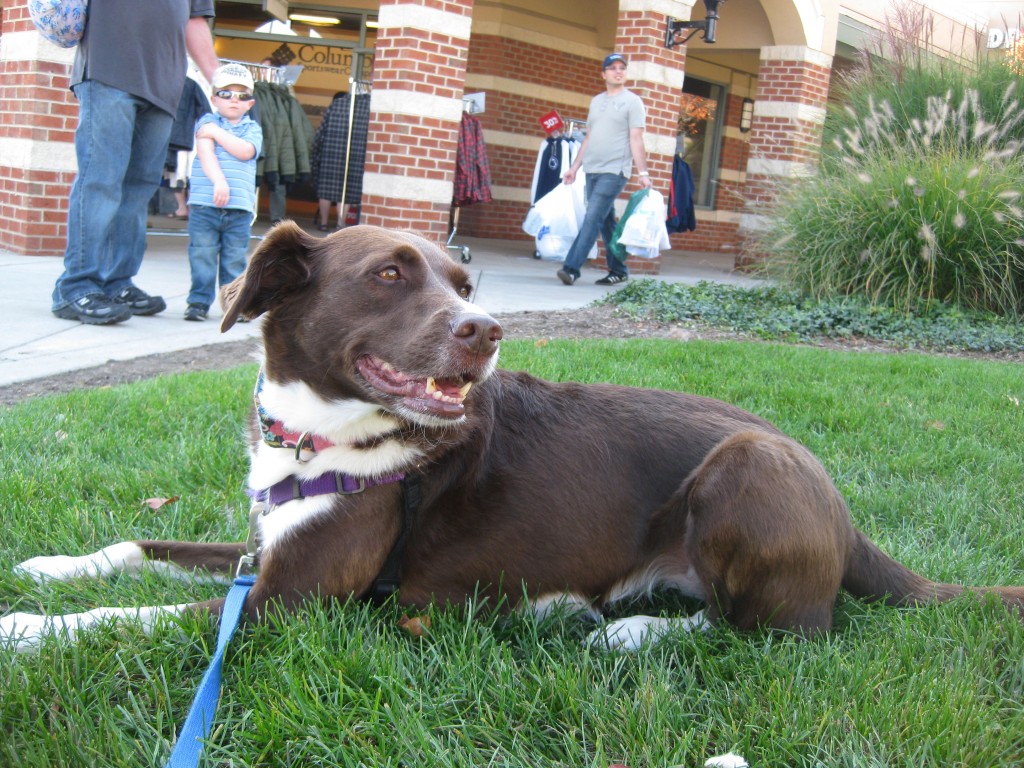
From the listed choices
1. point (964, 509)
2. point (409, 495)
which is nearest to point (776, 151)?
point (964, 509)

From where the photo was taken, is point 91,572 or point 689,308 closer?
point 91,572

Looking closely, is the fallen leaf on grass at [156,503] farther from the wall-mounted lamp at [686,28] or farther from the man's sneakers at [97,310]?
the wall-mounted lamp at [686,28]

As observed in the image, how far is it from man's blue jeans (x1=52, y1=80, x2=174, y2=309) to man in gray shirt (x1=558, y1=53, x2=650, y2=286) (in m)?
5.20

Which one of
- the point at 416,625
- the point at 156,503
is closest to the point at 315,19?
the point at 156,503

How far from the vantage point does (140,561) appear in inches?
109

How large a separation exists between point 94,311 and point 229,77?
191 centimetres

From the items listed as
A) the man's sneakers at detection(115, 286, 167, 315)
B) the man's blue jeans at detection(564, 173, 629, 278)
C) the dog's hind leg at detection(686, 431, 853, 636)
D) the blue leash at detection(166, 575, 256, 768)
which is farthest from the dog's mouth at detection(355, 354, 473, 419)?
the man's blue jeans at detection(564, 173, 629, 278)

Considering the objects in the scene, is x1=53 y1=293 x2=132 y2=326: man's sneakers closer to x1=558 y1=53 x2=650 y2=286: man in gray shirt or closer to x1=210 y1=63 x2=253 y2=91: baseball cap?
x1=210 y1=63 x2=253 y2=91: baseball cap

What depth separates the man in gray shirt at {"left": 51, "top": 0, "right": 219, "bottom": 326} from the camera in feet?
19.8

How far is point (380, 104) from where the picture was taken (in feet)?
33.9

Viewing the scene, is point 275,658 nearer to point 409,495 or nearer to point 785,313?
point 409,495

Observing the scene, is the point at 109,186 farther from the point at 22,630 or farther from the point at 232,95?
the point at 22,630

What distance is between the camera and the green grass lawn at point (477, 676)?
1975mm

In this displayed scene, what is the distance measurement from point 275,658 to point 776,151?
14.8 meters
